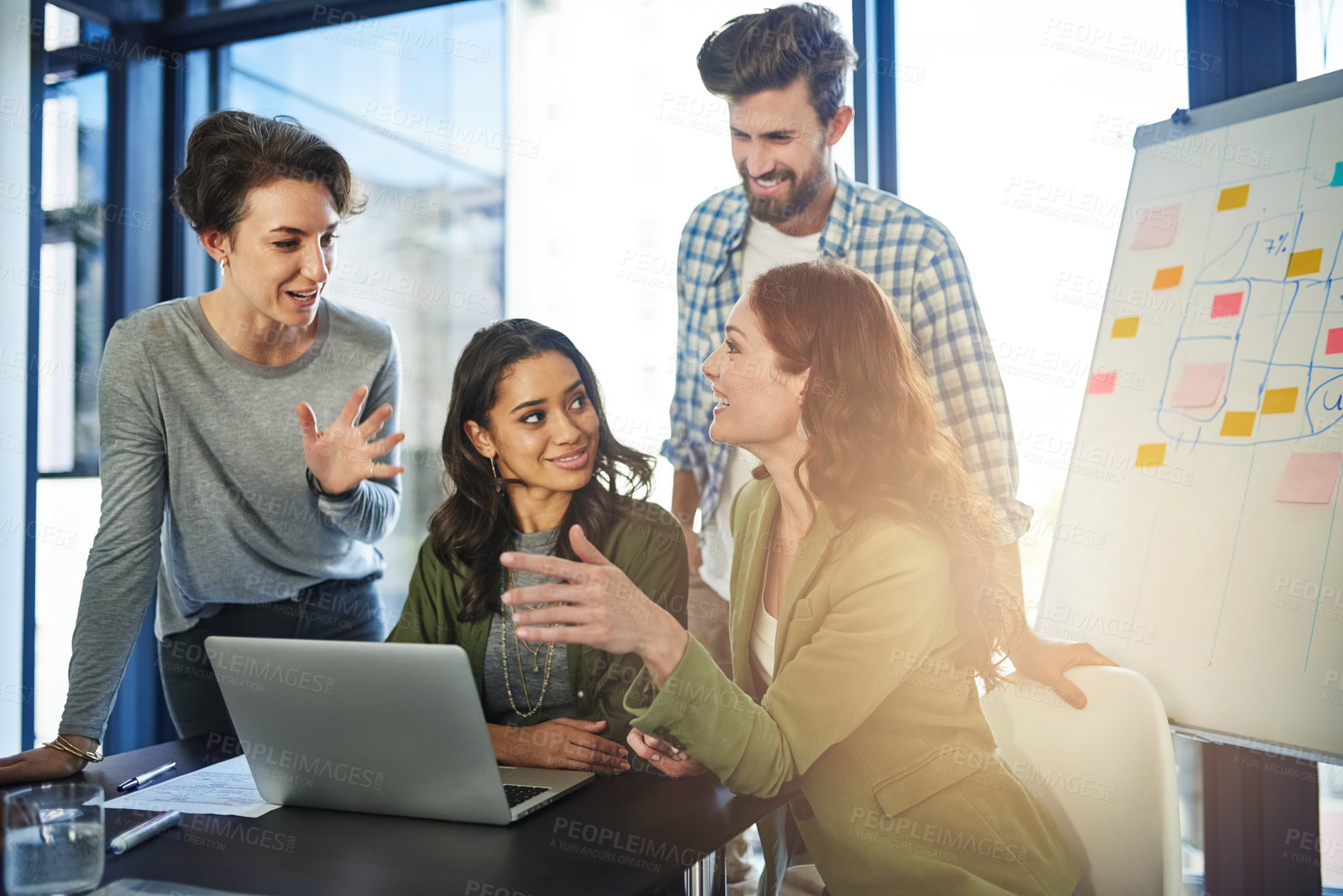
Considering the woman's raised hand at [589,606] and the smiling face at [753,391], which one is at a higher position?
the smiling face at [753,391]

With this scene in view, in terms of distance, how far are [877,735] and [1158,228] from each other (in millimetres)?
1185

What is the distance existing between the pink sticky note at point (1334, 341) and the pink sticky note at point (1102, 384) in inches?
14.0

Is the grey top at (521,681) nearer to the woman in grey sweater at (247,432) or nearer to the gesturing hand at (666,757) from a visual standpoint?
the gesturing hand at (666,757)

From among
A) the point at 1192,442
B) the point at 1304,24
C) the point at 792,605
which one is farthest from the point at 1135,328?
the point at 792,605

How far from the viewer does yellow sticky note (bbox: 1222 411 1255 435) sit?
1682 millimetres

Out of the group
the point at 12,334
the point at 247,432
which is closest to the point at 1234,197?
the point at 247,432

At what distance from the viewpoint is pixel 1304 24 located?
1.90 m

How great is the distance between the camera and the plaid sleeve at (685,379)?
2125 millimetres

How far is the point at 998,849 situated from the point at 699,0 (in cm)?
214

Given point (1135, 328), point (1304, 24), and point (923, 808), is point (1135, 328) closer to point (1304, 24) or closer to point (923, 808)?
point (1304, 24)

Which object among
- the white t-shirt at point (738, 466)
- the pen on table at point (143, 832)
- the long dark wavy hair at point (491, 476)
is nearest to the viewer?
the pen on table at point (143, 832)

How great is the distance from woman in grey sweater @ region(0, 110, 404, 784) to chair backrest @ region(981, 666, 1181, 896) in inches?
48.6

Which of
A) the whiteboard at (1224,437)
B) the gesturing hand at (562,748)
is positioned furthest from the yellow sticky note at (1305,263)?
the gesturing hand at (562,748)

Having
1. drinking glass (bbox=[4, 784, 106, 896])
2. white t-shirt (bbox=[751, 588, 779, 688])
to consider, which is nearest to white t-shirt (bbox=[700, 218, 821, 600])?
white t-shirt (bbox=[751, 588, 779, 688])
